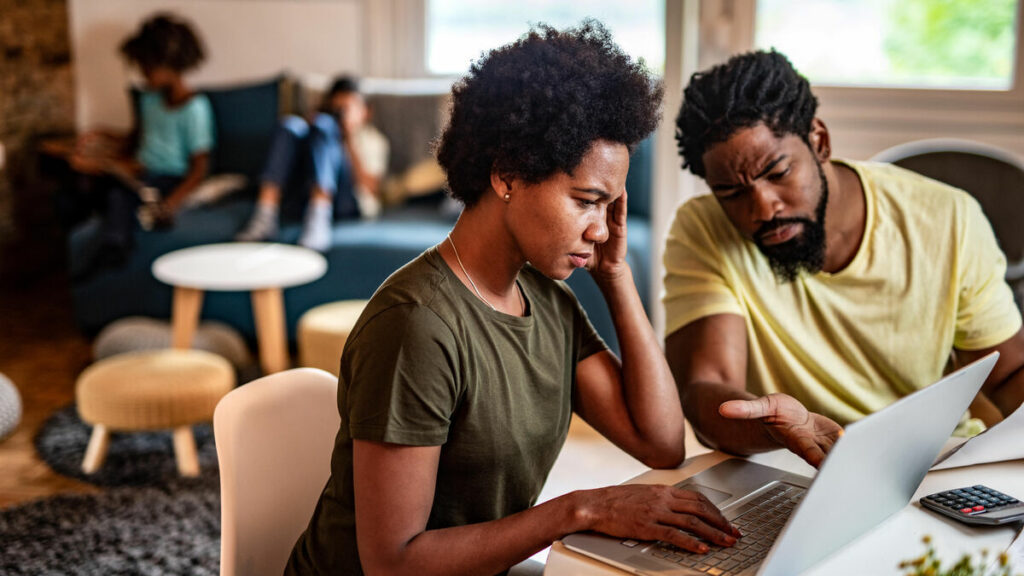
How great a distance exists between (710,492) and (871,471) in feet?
0.81

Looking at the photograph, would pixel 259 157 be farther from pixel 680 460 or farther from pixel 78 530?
pixel 680 460

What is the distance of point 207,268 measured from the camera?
3.43 m

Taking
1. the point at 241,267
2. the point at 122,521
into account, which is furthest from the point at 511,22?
the point at 122,521

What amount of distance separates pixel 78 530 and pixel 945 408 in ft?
7.05

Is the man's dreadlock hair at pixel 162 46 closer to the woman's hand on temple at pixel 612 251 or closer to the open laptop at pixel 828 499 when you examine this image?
the woman's hand on temple at pixel 612 251

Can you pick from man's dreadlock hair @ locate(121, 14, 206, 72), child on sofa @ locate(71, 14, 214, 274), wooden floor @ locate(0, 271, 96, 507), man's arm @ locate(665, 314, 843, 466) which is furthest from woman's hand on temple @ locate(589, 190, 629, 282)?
man's dreadlock hair @ locate(121, 14, 206, 72)

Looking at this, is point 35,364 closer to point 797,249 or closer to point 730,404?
point 797,249

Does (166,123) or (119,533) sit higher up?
(166,123)

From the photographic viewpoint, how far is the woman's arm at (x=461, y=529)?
1012 millimetres

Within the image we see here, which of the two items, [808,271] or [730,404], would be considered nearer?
[730,404]

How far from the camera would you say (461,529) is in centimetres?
105

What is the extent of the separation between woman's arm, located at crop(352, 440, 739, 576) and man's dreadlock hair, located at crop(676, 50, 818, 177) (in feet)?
2.22

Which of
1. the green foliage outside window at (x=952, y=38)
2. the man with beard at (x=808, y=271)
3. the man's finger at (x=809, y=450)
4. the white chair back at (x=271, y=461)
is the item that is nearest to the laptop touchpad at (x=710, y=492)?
the man's finger at (x=809, y=450)

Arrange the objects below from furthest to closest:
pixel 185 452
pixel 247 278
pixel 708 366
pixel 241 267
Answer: pixel 241 267
pixel 247 278
pixel 185 452
pixel 708 366
